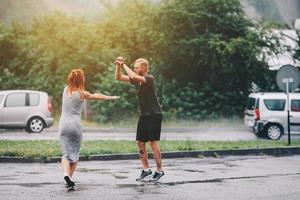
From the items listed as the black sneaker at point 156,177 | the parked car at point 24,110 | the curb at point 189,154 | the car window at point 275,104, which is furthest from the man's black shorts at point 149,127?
the parked car at point 24,110

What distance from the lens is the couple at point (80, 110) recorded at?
29.7ft

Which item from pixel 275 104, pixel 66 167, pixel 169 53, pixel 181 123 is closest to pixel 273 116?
pixel 275 104

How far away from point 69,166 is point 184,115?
21226 millimetres

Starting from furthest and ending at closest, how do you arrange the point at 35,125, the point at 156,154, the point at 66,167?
the point at 35,125
the point at 156,154
the point at 66,167

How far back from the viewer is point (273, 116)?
A: 2242 cm

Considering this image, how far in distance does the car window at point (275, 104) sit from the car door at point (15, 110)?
28.8ft

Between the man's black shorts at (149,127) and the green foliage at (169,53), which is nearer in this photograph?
the man's black shorts at (149,127)

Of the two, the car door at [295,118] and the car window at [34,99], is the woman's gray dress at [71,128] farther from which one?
the car door at [295,118]

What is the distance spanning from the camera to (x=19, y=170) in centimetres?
1116

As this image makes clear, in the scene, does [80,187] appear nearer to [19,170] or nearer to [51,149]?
[19,170]

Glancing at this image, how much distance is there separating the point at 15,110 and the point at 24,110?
320 mm

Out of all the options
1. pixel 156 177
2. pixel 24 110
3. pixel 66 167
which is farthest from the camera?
pixel 24 110

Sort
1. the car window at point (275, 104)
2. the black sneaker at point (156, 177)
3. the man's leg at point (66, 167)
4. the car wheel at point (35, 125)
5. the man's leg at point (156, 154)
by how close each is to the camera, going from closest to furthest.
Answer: the man's leg at point (66, 167) < the black sneaker at point (156, 177) < the man's leg at point (156, 154) < the car window at point (275, 104) < the car wheel at point (35, 125)

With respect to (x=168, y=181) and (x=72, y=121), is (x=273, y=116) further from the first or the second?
(x=72, y=121)
